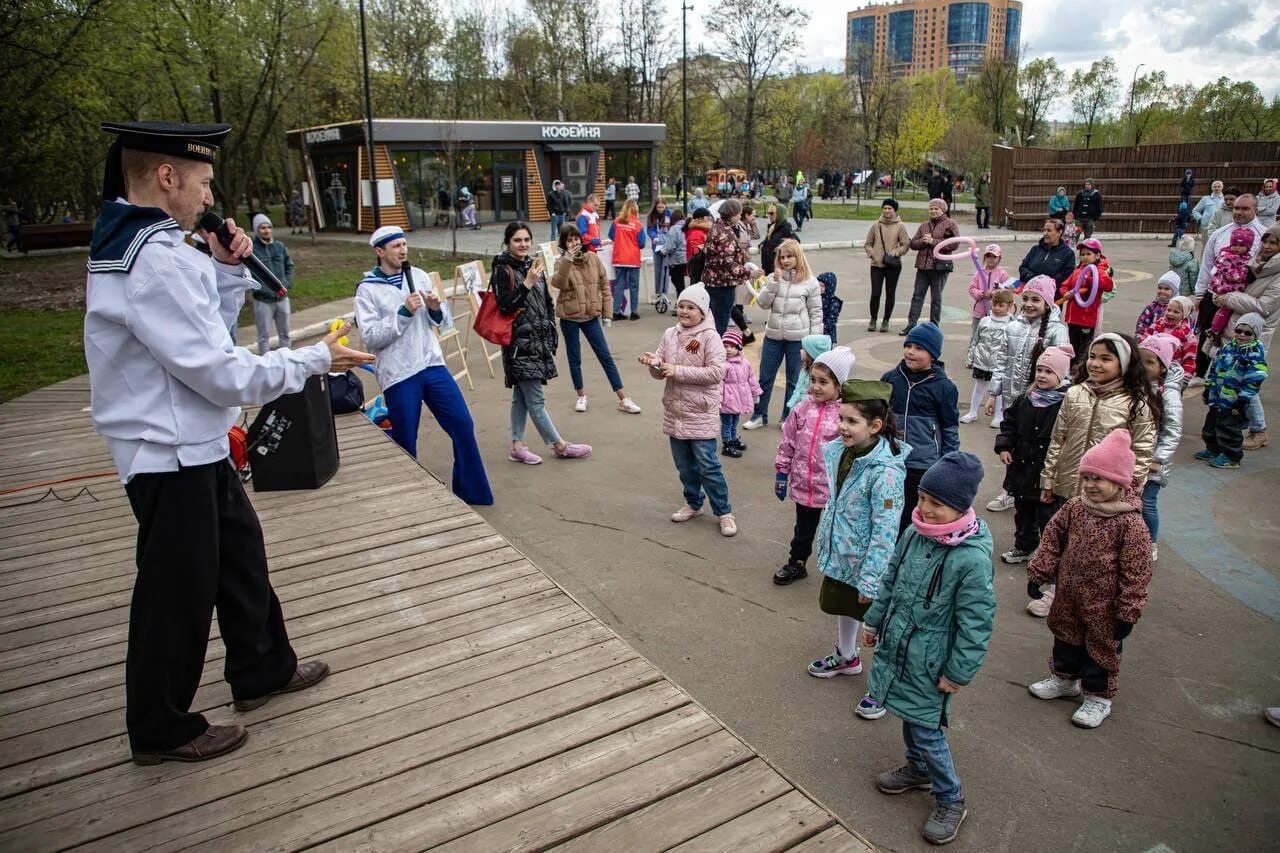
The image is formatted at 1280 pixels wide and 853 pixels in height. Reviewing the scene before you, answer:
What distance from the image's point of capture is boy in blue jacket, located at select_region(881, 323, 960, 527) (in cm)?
498

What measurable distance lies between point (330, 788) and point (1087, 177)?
108 ft

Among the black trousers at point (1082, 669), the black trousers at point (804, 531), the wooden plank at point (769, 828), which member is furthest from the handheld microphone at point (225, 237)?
the black trousers at point (1082, 669)

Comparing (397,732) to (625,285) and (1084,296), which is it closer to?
(1084,296)

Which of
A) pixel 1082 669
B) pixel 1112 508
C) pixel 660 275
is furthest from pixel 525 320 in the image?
pixel 660 275

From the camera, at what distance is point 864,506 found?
13.2 feet

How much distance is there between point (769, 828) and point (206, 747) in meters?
1.91

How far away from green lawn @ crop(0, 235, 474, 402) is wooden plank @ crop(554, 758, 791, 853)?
393 inches

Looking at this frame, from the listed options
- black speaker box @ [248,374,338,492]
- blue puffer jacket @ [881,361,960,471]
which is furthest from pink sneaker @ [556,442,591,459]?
blue puffer jacket @ [881,361,960,471]

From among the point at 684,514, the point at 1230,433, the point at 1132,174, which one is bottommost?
the point at 684,514

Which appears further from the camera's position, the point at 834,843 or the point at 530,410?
the point at 530,410

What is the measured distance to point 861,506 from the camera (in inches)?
158

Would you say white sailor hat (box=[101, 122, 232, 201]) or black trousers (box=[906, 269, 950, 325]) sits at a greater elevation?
white sailor hat (box=[101, 122, 232, 201])

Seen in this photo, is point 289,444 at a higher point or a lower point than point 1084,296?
lower

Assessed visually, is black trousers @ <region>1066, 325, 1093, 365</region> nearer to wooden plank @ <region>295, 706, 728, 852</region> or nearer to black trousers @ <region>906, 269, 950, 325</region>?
black trousers @ <region>906, 269, 950, 325</region>
